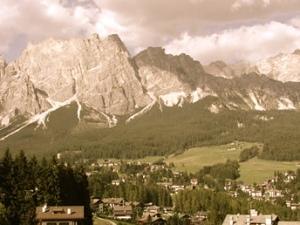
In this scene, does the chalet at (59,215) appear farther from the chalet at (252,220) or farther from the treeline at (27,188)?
the chalet at (252,220)

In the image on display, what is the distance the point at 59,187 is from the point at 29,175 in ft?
24.0

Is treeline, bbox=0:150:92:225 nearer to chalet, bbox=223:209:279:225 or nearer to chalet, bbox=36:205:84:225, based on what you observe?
chalet, bbox=36:205:84:225

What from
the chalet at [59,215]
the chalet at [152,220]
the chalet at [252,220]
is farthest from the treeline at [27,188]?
the chalet at [152,220]

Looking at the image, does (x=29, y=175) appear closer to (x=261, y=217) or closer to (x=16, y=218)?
(x=16, y=218)

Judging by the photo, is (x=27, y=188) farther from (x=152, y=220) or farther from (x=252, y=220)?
(x=152, y=220)

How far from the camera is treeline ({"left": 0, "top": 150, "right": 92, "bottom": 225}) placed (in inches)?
4313

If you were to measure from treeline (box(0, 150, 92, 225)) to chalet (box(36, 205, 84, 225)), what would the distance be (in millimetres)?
1517

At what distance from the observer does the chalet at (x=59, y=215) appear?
358 feet

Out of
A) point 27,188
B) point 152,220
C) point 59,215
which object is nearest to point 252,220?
point 152,220

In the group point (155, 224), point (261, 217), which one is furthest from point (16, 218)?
point (155, 224)

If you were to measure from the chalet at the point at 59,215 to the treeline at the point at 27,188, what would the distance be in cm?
152

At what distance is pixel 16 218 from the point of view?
109500 mm

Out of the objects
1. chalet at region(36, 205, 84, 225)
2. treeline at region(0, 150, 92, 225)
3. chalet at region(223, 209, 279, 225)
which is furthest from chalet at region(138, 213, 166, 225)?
chalet at region(36, 205, 84, 225)

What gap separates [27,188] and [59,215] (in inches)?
350
